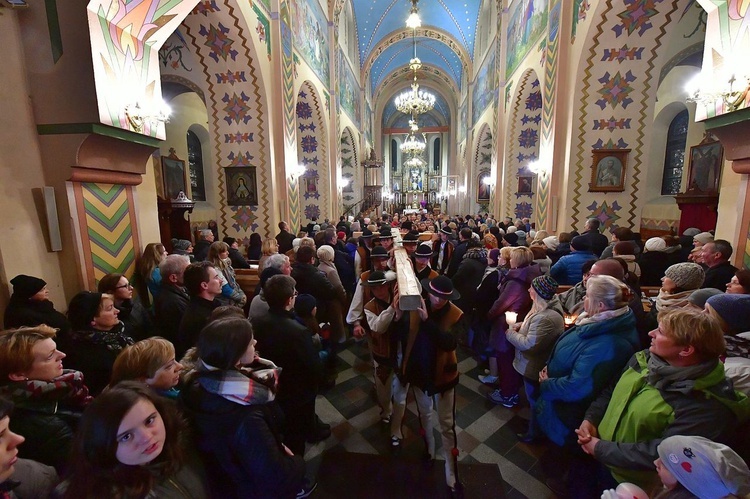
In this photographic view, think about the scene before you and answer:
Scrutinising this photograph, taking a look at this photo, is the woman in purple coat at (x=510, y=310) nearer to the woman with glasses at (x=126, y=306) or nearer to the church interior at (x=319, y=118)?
the church interior at (x=319, y=118)

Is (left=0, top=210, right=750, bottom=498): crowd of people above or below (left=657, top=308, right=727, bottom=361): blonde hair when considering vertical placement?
below

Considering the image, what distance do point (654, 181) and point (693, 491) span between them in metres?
12.3

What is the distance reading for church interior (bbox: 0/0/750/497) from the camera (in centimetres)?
265

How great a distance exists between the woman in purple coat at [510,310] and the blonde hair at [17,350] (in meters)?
3.33

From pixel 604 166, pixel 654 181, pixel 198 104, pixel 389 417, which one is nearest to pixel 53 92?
pixel 389 417

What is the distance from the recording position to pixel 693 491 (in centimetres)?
104

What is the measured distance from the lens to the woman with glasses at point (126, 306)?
2531mm

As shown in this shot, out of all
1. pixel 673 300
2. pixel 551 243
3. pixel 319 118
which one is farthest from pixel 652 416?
pixel 319 118

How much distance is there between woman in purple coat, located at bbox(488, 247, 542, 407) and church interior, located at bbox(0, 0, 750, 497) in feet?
0.69

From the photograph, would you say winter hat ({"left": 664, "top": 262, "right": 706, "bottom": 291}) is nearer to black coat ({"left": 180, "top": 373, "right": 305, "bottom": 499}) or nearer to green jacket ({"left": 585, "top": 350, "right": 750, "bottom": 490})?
green jacket ({"left": 585, "top": 350, "right": 750, "bottom": 490})

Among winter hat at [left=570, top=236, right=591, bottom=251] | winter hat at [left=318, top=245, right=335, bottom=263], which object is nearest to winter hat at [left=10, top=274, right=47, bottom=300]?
winter hat at [left=318, top=245, right=335, bottom=263]

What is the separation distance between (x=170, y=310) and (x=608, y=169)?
25.9 ft

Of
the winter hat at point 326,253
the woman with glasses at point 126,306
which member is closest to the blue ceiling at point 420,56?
the winter hat at point 326,253

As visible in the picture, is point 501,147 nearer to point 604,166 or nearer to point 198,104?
point 604,166
